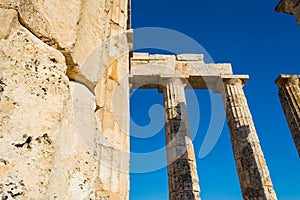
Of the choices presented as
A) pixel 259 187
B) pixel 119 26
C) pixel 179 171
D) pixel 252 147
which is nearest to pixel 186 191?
pixel 179 171

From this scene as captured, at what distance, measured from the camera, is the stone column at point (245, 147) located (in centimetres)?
1105

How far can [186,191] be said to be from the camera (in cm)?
1050

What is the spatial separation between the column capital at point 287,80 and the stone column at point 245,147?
1.89m

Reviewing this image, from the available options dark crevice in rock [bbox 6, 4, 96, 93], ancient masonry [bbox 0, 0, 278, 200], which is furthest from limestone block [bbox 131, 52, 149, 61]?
dark crevice in rock [bbox 6, 4, 96, 93]

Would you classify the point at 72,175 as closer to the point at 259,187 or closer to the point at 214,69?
the point at 259,187

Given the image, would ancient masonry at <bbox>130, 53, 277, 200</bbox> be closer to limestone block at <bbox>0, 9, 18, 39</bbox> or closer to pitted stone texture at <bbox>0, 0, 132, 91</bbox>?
Result: pitted stone texture at <bbox>0, 0, 132, 91</bbox>

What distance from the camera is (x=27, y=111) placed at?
3.42 feet

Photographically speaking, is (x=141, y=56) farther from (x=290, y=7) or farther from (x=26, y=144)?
(x=26, y=144)

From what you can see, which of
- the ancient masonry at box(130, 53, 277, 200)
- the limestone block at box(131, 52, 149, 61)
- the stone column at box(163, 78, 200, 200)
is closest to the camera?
the stone column at box(163, 78, 200, 200)

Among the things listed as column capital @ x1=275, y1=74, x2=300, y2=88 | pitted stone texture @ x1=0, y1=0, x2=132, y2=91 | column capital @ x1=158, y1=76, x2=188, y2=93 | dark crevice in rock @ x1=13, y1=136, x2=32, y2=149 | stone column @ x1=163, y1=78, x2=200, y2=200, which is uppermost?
column capital @ x1=158, y1=76, x2=188, y2=93

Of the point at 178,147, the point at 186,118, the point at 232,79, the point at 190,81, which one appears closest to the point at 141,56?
the point at 190,81

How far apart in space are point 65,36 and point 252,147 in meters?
12.2

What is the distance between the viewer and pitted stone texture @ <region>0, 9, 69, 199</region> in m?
0.95

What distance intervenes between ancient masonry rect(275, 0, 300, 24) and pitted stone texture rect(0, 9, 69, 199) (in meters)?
8.44
